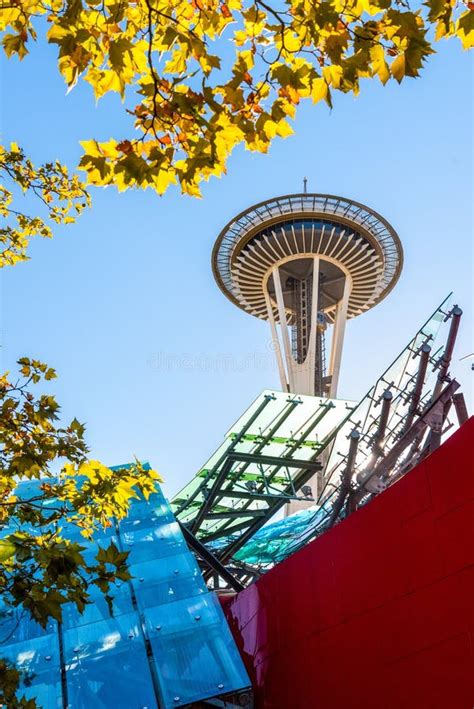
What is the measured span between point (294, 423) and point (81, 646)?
5.71 metres

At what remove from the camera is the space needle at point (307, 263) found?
33.0 metres

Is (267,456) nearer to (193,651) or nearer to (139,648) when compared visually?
(193,651)

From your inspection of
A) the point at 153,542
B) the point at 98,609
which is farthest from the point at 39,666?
the point at 153,542

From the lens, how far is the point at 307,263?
34.9 m

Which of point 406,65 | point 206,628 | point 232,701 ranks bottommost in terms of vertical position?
point 232,701

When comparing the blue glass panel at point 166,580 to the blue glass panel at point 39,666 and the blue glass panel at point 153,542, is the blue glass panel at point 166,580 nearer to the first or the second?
the blue glass panel at point 153,542

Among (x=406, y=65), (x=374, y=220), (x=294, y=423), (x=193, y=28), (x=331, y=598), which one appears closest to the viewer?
(x=406, y=65)

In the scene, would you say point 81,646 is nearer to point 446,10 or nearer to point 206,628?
point 206,628

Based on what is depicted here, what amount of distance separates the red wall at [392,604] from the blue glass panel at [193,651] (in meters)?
0.86

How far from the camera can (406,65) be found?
A: 2939mm

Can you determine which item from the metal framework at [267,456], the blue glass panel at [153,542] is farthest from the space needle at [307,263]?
the blue glass panel at [153,542]

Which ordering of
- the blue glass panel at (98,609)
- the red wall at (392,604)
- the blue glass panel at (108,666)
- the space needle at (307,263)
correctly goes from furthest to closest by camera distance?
the space needle at (307,263), the blue glass panel at (98,609), the blue glass panel at (108,666), the red wall at (392,604)

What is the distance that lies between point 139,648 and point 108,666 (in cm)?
44

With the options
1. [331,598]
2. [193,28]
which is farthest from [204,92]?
[331,598]
